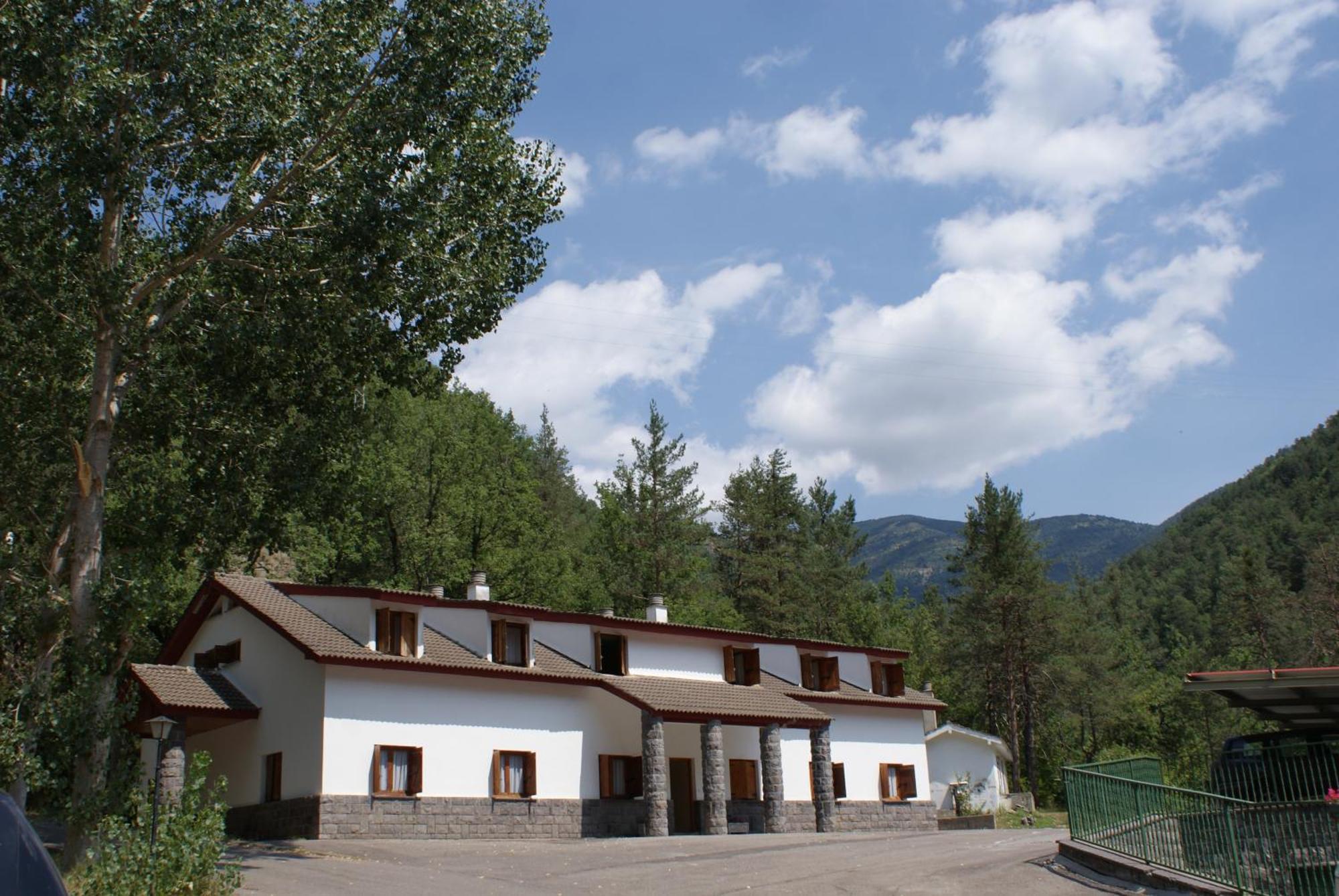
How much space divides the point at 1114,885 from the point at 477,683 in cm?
1607

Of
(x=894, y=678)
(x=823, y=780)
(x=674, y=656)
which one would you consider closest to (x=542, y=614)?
(x=674, y=656)

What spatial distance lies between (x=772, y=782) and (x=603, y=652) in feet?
19.1

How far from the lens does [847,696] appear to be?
3612 cm

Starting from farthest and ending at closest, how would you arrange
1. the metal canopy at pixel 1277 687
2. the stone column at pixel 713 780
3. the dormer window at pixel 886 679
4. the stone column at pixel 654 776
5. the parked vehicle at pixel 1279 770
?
the dormer window at pixel 886 679, the stone column at pixel 713 780, the stone column at pixel 654 776, the parked vehicle at pixel 1279 770, the metal canopy at pixel 1277 687

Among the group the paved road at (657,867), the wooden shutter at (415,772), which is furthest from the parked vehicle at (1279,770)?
the wooden shutter at (415,772)

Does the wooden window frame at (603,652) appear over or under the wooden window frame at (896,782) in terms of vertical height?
over

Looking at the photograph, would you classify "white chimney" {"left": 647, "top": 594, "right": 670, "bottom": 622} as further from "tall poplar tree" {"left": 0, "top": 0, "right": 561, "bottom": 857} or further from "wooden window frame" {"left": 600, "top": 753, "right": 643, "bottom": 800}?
"tall poplar tree" {"left": 0, "top": 0, "right": 561, "bottom": 857}

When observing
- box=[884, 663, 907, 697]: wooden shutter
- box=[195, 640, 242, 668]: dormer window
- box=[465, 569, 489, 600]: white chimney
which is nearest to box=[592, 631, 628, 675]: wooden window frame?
box=[465, 569, 489, 600]: white chimney

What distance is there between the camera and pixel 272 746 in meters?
26.2

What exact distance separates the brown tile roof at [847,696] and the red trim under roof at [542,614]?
1.20 metres

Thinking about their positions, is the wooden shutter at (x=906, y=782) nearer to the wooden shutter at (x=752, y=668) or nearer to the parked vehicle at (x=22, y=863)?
the wooden shutter at (x=752, y=668)

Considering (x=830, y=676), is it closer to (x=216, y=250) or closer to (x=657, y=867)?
(x=657, y=867)

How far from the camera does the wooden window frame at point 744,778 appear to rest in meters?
31.6

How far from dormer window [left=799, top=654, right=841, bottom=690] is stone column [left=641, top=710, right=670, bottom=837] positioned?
8574 mm
